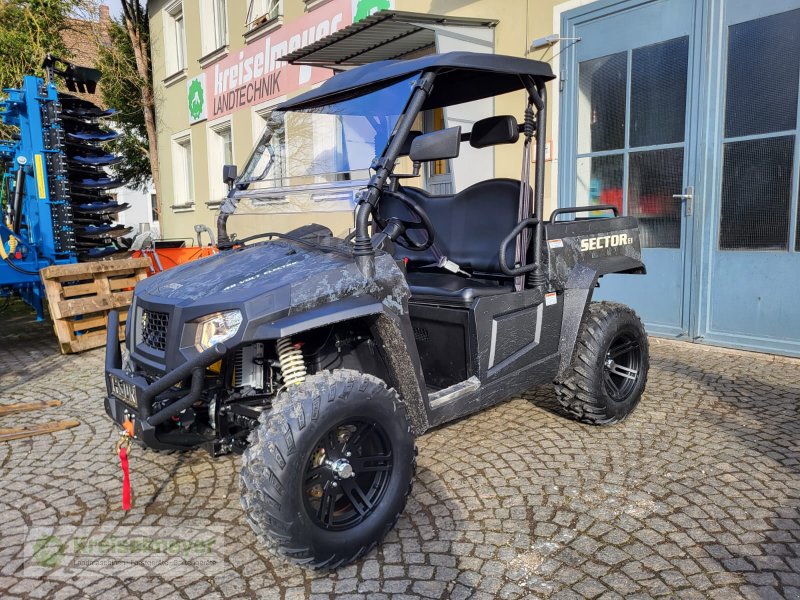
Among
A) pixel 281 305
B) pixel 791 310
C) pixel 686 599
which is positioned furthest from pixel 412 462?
pixel 791 310

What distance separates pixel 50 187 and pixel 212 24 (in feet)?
25.9

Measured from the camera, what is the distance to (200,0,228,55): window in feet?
43.3

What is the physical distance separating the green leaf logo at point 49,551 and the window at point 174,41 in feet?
47.4

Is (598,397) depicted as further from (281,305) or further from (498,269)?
(281,305)

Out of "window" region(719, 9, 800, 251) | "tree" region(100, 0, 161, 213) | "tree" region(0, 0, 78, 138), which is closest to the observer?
"window" region(719, 9, 800, 251)

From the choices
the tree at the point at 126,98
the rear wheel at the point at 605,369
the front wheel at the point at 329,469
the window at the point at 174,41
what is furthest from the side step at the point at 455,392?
the window at the point at 174,41

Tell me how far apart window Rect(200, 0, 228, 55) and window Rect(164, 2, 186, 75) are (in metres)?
1.89

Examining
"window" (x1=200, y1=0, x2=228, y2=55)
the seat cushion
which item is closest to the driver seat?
the seat cushion

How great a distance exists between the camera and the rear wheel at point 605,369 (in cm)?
368

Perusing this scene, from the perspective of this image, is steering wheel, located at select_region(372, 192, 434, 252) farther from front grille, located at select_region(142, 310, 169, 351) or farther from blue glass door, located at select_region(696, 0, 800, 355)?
blue glass door, located at select_region(696, 0, 800, 355)

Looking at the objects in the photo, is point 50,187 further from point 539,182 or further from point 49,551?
point 539,182

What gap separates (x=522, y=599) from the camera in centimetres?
224

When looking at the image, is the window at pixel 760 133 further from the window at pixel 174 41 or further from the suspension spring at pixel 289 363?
the window at pixel 174 41

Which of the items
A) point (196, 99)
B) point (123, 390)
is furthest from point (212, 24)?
point (123, 390)
